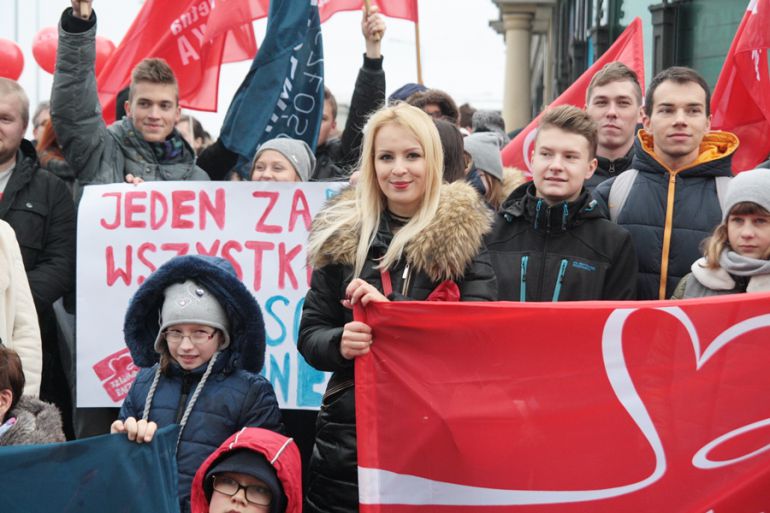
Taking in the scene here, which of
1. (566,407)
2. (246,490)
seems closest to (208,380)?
(246,490)

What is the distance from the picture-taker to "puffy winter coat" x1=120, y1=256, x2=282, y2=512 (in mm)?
4090

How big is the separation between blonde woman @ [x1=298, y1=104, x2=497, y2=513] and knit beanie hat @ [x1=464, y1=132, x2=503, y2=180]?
5.27 ft

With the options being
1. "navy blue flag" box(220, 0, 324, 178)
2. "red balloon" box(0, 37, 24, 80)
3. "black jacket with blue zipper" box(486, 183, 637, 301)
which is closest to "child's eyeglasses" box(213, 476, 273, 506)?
"black jacket with blue zipper" box(486, 183, 637, 301)

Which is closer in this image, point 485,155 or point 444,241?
point 444,241

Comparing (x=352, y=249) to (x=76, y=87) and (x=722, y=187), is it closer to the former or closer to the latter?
(x=722, y=187)

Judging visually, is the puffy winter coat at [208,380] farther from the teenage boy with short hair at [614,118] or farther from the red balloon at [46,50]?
the red balloon at [46,50]

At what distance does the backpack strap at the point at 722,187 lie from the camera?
4480 millimetres

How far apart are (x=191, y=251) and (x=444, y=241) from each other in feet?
7.17

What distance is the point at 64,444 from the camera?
331 cm

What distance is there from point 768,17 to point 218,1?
2.87 metres

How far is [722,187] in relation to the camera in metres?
4.53

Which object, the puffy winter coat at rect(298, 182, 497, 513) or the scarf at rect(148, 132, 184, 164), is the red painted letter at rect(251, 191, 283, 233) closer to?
the scarf at rect(148, 132, 184, 164)

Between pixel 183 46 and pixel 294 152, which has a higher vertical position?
A: pixel 183 46

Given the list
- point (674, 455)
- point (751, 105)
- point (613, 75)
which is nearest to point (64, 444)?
point (674, 455)
